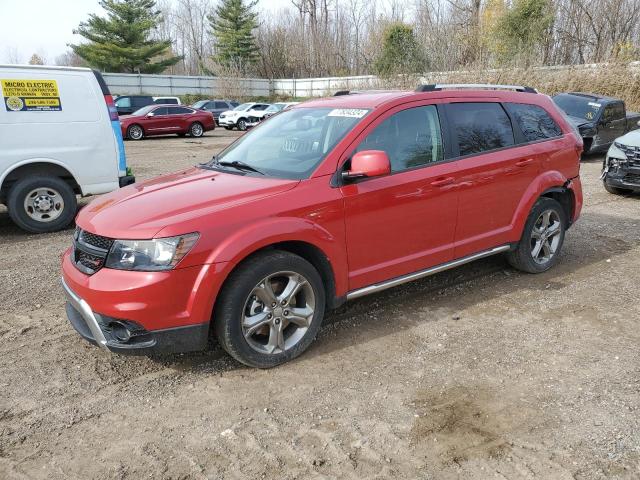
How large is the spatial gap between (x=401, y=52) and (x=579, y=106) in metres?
19.2

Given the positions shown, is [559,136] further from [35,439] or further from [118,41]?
[118,41]

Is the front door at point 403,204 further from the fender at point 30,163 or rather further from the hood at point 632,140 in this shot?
the hood at point 632,140

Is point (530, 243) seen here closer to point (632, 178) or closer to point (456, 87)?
point (456, 87)

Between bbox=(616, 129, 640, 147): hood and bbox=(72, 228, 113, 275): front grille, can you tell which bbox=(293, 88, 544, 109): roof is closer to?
bbox=(72, 228, 113, 275): front grille

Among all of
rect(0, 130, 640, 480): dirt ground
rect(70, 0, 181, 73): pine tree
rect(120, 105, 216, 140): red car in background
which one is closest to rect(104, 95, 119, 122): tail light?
rect(0, 130, 640, 480): dirt ground

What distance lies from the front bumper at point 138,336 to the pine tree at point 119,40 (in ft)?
155

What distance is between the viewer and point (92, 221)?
137 inches

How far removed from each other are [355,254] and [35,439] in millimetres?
2235

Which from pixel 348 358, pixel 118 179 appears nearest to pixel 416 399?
pixel 348 358

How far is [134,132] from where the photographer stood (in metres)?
22.9

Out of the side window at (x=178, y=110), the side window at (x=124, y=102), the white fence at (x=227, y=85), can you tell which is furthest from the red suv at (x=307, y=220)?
the white fence at (x=227, y=85)

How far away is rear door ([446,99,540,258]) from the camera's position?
4461 mm

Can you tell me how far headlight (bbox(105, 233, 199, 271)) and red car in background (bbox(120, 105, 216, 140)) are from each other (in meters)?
20.6

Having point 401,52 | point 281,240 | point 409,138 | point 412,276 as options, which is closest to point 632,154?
point 409,138
